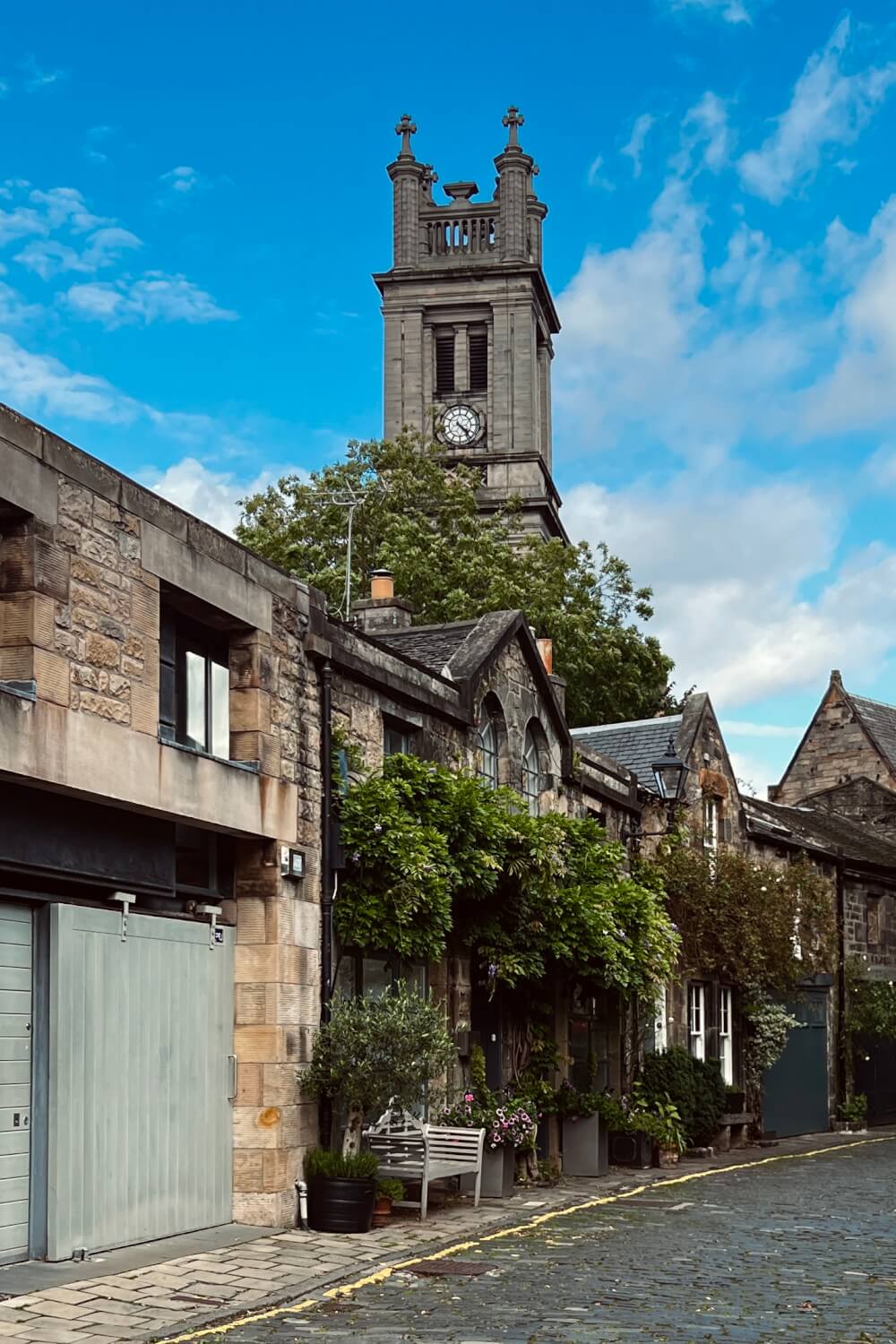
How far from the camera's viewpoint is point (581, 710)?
4184 centimetres

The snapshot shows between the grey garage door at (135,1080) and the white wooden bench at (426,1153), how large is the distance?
1821 millimetres

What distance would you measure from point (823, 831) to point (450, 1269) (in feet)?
83.1

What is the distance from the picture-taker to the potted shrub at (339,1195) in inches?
537

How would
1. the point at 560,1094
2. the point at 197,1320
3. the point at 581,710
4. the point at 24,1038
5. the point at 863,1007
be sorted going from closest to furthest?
1. the point at 197,1320
2. the point at 24,1038
3. the point at 560,1094
4. the point at 863,1007
5. the point at 581,710

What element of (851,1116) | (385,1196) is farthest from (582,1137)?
(851,1116)

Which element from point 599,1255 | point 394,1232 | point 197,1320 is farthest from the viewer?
point 394,1232

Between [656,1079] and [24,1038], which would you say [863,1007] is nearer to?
[656,1079]

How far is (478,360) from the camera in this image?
7400 centimetres

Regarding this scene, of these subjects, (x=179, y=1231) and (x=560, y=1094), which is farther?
(x=560, y=1094)

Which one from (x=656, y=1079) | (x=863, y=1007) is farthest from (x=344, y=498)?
(x=656, y=1079)

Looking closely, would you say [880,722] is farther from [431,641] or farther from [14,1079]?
[14,1079]

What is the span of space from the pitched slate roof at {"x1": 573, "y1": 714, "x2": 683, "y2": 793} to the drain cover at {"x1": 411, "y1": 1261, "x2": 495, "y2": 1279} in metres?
14.8

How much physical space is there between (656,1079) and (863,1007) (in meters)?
10.3

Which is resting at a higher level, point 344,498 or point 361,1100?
point 344,498
